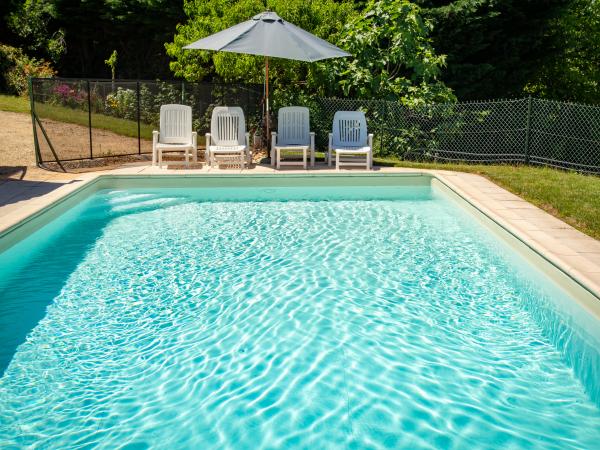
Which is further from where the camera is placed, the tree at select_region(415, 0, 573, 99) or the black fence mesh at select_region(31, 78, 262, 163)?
the tree at select_region(415, 0, 573, 99)

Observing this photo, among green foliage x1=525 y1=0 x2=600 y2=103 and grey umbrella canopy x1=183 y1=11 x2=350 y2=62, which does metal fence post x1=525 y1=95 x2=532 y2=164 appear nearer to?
grey umbrella canopy x1=183 y1=11 x2=350 y2=62

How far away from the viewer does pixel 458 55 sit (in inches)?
610

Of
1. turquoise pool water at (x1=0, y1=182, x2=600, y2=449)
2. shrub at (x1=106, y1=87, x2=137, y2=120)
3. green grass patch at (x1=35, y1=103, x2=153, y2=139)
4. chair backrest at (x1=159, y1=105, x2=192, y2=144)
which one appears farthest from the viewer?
shrub at (x1=106, y1=87, x2=137, y2=120)

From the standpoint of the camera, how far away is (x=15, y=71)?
19.4 meters

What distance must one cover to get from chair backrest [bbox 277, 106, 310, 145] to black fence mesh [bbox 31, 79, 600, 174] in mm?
1129

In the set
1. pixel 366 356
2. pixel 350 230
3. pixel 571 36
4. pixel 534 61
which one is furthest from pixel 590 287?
pixel 571 36

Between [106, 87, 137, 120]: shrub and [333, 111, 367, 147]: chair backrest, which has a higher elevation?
[106, 87, 137, 120]: shrub

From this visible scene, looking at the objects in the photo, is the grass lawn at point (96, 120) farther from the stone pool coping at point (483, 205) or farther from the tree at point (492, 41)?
the tree at point (492, 41)

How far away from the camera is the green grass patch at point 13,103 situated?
16.2m

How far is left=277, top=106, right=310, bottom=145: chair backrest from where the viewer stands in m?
11.8

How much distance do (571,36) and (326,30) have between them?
1022 cm

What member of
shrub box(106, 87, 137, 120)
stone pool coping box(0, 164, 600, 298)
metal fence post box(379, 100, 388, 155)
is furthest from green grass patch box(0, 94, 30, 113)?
metal fence post box(379, 100, 388, 155)

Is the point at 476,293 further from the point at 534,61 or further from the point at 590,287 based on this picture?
the point at 534,61

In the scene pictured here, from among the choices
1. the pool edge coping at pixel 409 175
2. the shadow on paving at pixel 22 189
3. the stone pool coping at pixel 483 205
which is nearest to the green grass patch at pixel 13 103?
the stone pool coping at pixel 483 205
